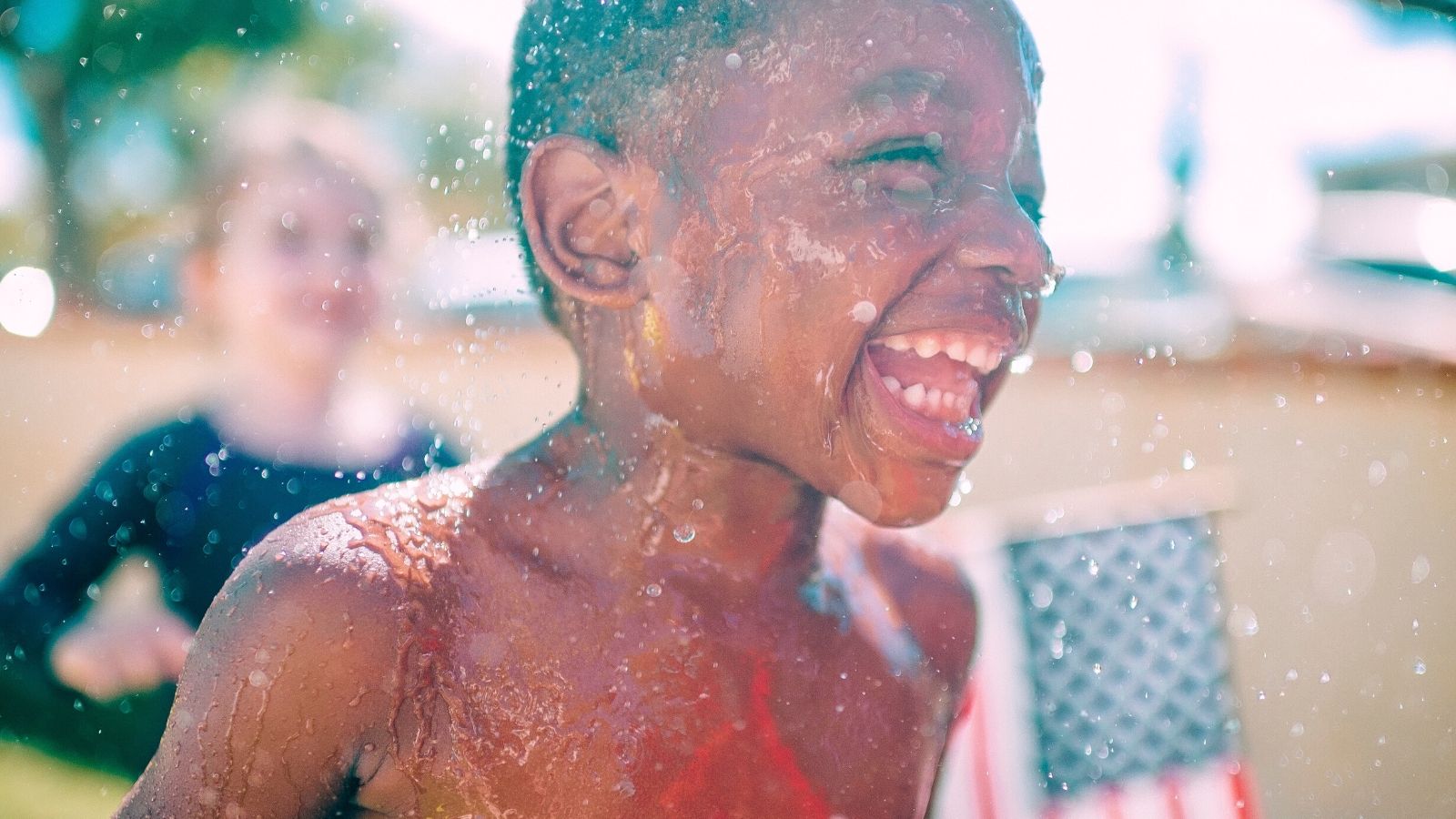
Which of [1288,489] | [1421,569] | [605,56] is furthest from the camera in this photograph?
Answer: [1288,489]

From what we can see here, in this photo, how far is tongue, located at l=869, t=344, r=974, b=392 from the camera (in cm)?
161

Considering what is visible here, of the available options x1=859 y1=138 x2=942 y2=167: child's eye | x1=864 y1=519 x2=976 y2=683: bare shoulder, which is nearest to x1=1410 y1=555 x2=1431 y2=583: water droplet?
x1=864 y1=519 x2=976 y2=683: bare shoulder

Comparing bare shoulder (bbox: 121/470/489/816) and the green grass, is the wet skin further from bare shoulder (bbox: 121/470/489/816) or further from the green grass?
the green grass

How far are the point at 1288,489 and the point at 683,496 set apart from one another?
4899 millimetres

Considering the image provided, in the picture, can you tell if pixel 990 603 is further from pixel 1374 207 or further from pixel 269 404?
pixel 1374 207

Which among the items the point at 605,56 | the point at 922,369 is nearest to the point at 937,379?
the point at 922,369

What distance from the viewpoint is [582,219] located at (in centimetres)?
178

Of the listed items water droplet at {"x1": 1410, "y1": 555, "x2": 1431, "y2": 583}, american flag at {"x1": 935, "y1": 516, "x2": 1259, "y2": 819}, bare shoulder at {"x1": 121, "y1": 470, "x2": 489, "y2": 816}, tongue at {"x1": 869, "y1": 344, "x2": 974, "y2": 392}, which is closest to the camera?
bare shoulder at {"x1": 121, "y1": 470, "x2": 489, "y2": 816}

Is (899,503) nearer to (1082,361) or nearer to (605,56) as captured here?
(605,56)

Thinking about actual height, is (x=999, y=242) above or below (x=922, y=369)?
above

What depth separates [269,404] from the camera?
293 cm

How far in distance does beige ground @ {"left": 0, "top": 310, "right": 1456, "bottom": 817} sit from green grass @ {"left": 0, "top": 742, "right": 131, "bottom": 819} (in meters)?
0.02

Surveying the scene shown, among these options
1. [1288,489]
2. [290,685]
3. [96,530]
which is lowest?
[1288,489]

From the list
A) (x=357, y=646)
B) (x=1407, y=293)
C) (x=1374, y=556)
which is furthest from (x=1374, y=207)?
(x=357, y=646)
